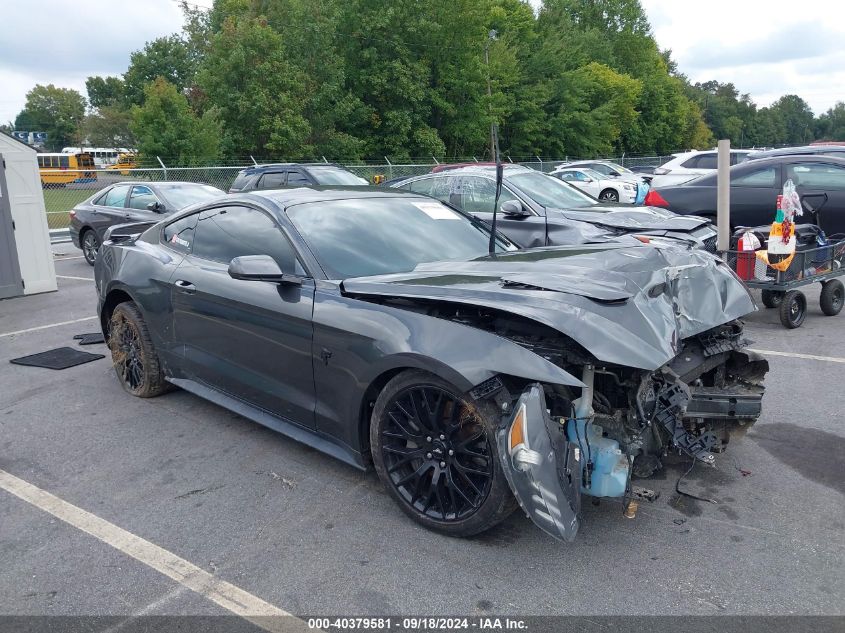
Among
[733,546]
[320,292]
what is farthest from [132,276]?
[733,546]

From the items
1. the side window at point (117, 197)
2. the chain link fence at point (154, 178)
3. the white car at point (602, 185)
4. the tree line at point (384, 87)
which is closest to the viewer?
the side window at point (117, 197)

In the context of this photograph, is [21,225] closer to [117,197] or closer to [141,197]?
[141,197]

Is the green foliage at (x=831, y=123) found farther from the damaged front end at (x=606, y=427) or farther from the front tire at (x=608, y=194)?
the damaged front end at (x=606, y=427)

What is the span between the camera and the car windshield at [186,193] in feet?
37.9

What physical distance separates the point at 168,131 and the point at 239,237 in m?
24.1

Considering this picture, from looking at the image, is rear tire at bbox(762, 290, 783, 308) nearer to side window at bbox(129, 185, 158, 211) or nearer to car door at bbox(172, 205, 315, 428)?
car door at bbox(172, 205, 315, 428)

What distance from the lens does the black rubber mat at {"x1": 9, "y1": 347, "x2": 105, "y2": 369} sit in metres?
6.43

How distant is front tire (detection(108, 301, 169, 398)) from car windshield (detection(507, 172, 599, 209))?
205 inches

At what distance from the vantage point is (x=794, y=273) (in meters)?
→ 7.18

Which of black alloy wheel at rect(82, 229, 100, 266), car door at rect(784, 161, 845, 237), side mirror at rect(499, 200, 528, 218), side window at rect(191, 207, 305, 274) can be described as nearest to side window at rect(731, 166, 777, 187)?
car door at rect(784, 161, 845, 237)

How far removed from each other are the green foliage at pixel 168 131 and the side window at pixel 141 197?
1506 centimetres

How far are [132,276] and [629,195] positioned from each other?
71.9ft

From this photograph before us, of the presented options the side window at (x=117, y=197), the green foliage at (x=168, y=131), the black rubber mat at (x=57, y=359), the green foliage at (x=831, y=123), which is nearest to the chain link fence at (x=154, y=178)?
the green foliage at (x=168, y=131)

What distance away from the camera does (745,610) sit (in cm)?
271
